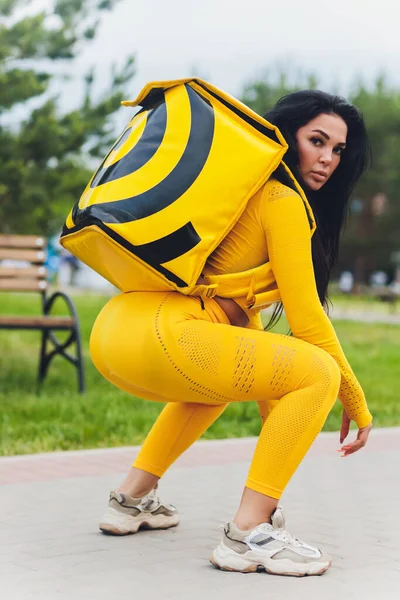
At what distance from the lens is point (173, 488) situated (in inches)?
205

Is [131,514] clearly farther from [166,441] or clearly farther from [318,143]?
[318,143]

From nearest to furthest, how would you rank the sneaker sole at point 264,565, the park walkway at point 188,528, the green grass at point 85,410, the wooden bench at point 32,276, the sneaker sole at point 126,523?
the park walkway at point 188,528, the sneaker sole at point 264,565, the sneaker sole at point 126,523, the green grass at point 85,410, the wooden bench at point 32,276

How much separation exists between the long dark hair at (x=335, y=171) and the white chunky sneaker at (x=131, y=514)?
34.2 inches

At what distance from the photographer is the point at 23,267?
9547mm

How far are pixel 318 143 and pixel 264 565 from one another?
1.53 metres

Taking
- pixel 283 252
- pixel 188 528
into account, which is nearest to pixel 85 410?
pixel 188 528

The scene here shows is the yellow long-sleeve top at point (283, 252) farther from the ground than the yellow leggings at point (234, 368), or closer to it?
farther from the ground

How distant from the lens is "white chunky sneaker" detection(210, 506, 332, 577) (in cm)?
363

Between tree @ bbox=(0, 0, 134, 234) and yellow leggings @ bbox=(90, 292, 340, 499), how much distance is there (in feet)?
21.6

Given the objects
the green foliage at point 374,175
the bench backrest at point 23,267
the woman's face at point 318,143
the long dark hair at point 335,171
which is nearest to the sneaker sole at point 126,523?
the long dark hair at point 335,171

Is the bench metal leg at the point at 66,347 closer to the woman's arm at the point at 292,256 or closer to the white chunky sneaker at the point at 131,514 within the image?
the white chunky sneaker at the point at 131,514

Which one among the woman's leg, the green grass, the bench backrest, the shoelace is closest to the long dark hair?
the woman's leg

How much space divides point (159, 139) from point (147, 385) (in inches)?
33.6

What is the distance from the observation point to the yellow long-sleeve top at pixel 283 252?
145 inches
